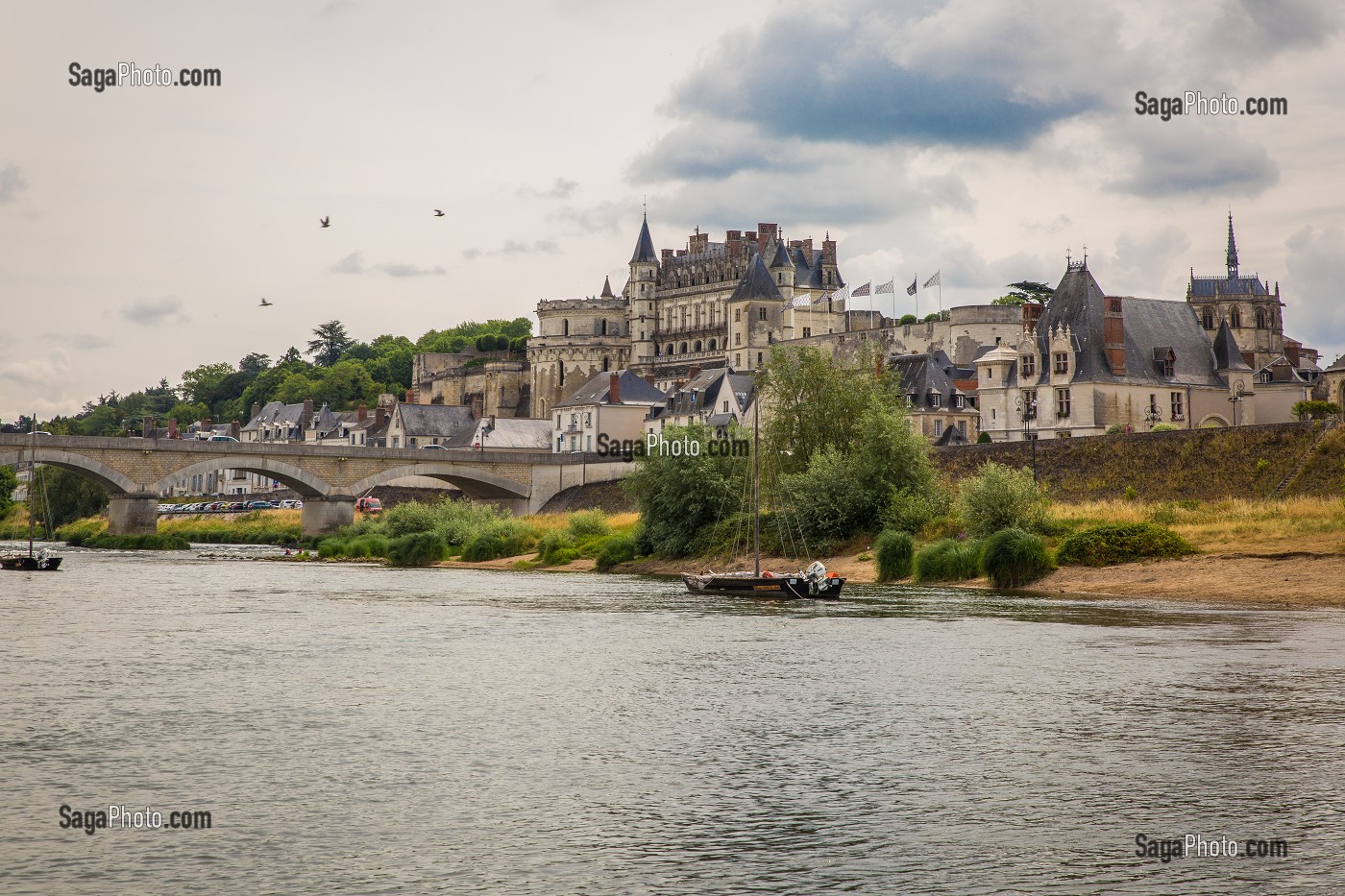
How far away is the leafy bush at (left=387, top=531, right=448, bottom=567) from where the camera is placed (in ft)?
220

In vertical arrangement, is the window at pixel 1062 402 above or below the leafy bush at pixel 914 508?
above

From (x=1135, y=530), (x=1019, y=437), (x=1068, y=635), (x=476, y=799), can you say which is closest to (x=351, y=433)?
(x=1019, y=437)

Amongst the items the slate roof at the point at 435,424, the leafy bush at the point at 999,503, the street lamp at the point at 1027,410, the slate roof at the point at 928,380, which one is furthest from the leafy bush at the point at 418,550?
the slate roof at the point at 435,424

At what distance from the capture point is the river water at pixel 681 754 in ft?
44.1

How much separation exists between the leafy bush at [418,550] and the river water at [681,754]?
33.1 metres

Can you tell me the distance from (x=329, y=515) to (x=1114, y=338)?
142 ft

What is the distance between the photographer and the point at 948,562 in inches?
1778

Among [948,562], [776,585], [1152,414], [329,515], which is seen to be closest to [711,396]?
[329,515]

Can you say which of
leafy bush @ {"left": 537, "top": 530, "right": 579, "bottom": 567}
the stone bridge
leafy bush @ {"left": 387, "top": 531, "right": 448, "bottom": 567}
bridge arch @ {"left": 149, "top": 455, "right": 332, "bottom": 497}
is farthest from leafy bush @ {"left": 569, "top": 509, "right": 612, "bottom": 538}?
bridge arch @ {"left": 149, "top": 455, "right": 332, "bottom": 497}

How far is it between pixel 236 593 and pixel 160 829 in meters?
31.4

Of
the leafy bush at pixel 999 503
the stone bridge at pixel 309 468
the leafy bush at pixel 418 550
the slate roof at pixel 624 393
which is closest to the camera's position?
the leafy bush at pixel 999 503

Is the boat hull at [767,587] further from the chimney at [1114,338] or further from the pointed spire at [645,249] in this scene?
the pointed spire at [645,249]

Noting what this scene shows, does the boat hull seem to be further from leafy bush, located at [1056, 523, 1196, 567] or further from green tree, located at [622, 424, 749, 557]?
green tree, located at [622, 424, 749, 557]

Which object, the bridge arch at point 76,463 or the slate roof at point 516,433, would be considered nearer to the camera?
the bridge arch at point 76,463
